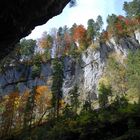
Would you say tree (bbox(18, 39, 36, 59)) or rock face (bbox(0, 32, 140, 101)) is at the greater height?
tree (bbox(18, 39, 36, 59))

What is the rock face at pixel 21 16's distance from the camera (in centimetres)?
1870

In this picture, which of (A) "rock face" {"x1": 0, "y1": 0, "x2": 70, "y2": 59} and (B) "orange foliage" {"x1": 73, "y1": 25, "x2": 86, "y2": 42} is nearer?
(A) "rock face" {"x1": 0, "y1": 0, "x2": 70, "y2": 59}

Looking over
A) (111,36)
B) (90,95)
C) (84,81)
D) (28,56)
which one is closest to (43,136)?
(90,95)

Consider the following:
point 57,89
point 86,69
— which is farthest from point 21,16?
point 86,69

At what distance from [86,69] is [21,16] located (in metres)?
99.0

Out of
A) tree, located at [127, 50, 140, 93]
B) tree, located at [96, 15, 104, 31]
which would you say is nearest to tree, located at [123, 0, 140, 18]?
tree, located at [96, 15, 104, 31]

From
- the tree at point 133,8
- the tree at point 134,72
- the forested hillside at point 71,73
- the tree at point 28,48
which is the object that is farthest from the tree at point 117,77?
the tree at point 28,48

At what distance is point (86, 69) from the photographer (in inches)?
4658

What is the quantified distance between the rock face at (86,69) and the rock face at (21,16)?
283ft

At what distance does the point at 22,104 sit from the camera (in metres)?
93.8

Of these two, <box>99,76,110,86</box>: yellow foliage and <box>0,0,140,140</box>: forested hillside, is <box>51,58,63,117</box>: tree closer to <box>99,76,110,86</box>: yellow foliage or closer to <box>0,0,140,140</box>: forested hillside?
<box>0,0,140,140</box>: forested hillside

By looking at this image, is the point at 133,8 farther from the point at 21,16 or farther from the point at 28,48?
the point at 21,16

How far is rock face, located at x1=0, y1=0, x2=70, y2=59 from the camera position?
736 inches

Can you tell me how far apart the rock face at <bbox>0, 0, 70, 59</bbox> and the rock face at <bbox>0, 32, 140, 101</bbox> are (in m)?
86.2
